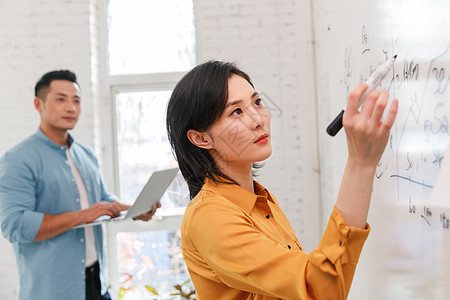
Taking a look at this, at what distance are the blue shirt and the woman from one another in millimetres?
1364

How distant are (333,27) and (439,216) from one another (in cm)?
120

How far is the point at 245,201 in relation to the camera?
106cm

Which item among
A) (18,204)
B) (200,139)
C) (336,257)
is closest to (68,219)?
(18,204)

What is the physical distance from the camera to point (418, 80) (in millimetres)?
1028

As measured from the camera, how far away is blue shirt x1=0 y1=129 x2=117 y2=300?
221cm

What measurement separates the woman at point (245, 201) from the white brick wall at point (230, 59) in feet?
6.37

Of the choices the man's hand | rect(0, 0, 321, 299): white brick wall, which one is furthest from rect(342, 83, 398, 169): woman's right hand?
rect(0, 0, 321, 299): white brick wall

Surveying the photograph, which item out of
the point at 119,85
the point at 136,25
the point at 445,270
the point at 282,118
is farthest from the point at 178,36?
the point at 445,270

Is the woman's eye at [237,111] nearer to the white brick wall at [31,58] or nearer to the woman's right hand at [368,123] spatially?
the woman's right hand at [368,123]

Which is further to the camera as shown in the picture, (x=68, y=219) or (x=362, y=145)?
(x=68, y=219)

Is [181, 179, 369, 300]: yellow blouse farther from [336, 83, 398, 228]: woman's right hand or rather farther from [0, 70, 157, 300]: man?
[0, 70, 157, 300]: man

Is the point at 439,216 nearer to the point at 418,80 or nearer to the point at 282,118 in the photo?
the point at 418,80

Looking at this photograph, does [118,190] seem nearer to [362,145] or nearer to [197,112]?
[197,112]

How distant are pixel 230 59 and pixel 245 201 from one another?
7.47 feet
